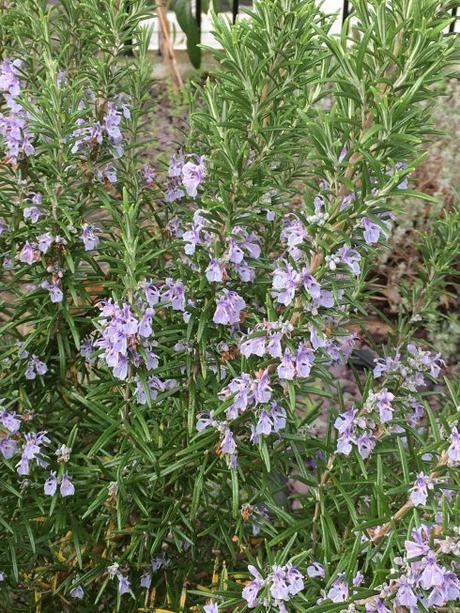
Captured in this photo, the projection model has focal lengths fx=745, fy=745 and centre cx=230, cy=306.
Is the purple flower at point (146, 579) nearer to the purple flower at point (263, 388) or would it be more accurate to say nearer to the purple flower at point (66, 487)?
the purple flower at point (66, 487)

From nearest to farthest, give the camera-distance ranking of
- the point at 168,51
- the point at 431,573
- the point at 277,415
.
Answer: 1. the point at 431,573
2. the point at 277,415
3. the point at 168,51

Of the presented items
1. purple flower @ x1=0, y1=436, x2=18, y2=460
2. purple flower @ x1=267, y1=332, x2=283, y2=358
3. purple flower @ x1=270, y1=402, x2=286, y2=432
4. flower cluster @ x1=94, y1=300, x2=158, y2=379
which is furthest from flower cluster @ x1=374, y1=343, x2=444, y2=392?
purple flower @ x1=0, y1=436, x2=18, y2=460

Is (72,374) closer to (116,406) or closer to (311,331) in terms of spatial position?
(116,406)

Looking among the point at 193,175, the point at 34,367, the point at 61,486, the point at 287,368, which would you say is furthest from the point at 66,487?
the point at 193,175

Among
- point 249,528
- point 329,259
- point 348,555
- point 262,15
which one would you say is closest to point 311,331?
point 329,259

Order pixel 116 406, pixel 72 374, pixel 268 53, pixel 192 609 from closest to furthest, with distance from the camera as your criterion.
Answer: pixel 268 53 → pixel 116 406 → pixel 192 609 → pixel 72 374

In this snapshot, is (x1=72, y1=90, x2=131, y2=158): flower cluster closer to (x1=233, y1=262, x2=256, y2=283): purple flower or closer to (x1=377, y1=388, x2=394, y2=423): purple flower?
(x1=233, y1=262, x2=256, y2=283): purple flower

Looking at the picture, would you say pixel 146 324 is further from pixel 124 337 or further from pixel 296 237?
pixel 296 237

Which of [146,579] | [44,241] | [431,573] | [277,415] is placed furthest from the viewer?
[146,579]
